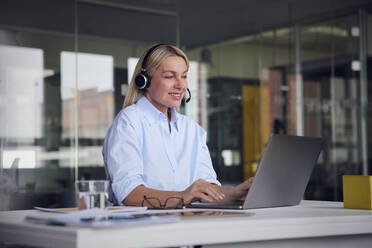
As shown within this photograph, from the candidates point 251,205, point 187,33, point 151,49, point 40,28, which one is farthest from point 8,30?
point 251,205

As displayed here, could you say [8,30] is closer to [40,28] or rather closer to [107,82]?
[40,28]

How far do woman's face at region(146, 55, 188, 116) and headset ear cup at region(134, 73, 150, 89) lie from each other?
0.09 ft

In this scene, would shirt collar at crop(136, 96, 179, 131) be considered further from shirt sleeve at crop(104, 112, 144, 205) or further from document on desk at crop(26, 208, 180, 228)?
document on desk at crop(26, 208, 180, 228)

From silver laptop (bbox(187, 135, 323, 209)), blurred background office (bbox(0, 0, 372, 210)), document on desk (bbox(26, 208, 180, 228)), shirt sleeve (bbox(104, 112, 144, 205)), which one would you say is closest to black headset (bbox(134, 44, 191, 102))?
shirt sleeve (bbox(104, 112, 144, 205))

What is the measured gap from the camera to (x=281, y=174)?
6.43 ft

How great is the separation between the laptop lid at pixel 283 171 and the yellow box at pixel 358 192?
17cm

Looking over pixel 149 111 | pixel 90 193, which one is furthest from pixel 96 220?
pixel 149 111

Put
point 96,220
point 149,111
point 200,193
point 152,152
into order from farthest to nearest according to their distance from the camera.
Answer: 1. point 149,111
2. point 152,152
3. point 200,193
4. point 96,220

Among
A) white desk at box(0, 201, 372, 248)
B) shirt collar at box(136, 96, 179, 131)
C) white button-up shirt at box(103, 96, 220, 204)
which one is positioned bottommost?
white desk at box(0, 201, 372, 248)

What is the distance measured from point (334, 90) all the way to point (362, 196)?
5.54 metres

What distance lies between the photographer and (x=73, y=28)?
6.14 m

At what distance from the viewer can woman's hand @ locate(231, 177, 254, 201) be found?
2057 millimetres

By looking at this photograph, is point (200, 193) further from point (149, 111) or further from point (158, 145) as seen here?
point (149, 111)

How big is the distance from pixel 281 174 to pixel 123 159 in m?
0.58
